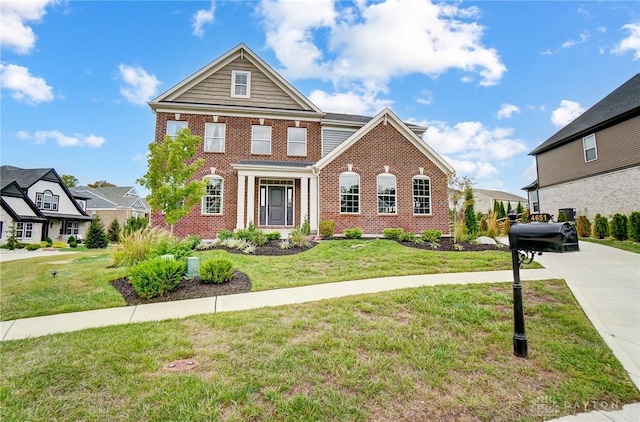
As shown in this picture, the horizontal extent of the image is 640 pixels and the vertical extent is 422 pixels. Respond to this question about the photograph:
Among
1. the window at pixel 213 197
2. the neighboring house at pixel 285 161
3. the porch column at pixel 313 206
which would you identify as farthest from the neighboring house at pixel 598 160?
the window at pixel 213 197

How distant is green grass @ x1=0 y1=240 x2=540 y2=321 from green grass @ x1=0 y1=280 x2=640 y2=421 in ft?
6.40

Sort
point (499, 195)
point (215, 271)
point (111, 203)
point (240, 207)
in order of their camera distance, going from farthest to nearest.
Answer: point (499, 195)
point (111, 203)
point (240, 207)
point (215, 271)

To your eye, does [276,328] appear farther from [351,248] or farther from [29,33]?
[29,33]

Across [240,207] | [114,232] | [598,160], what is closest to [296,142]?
[240,207]

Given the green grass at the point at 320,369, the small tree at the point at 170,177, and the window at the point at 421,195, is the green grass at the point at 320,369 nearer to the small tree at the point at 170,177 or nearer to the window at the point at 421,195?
the small tree at the point at 170,177

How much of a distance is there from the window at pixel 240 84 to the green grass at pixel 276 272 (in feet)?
35.7

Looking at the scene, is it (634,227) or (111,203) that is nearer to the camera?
(634,227)

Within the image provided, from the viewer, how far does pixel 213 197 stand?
51.1 ft

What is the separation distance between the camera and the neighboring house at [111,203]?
39.5m

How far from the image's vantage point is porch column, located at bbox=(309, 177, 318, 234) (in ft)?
47.9

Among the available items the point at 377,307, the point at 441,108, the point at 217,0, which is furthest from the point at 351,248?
the point at 441,108

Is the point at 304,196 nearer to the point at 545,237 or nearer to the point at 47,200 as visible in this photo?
the point at 545,237

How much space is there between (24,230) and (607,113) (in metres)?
42.0

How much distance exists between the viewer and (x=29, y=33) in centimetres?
814
